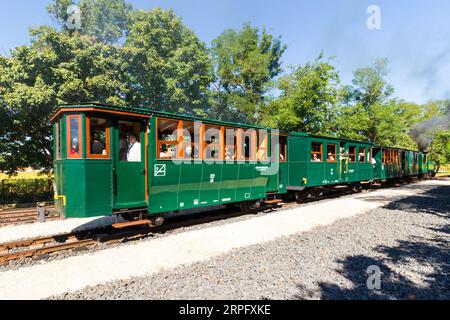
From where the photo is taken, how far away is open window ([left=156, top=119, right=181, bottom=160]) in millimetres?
6746

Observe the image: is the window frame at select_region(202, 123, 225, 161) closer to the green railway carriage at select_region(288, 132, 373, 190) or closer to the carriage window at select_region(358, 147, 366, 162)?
the green railway carriage at select_region(288, 132, 373, 190)

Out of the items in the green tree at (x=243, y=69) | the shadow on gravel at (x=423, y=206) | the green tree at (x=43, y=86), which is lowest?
the shadow on gravel at (x=423, y=206)

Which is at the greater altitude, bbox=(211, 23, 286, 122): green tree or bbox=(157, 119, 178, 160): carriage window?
bbox=(211, 23, 286, 122): green tree

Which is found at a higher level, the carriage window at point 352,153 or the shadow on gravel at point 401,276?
the carriage window at point 352,153

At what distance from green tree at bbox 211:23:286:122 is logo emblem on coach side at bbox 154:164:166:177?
65.5 feet

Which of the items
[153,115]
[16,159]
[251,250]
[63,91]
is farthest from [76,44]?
[251,250]

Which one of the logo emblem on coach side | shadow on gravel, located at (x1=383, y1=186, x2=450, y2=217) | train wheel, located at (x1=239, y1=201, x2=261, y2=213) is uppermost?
the logo emblem on coach side

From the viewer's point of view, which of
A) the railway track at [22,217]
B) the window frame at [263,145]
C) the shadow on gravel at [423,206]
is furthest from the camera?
the shadow on gravel at [423,206]

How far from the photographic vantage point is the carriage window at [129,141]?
6395mm

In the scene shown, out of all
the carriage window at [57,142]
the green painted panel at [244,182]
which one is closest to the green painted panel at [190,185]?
the green painted panel at [244,182]

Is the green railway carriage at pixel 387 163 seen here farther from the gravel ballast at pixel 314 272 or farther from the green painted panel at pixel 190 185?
the green painted panel at pixel 190 185

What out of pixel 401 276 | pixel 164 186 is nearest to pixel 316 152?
pixel 164 186

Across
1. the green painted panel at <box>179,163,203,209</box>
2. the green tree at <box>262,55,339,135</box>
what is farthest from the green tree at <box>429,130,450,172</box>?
the green painted panel at <box>179,163,203,209</box>

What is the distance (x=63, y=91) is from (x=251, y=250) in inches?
468
